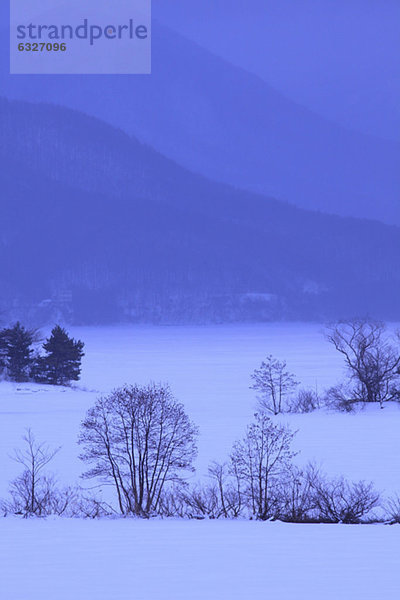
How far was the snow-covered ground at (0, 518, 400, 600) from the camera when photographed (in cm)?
1523

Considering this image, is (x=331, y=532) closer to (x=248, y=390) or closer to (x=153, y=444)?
(x=153, y=444)

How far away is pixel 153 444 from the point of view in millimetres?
29781

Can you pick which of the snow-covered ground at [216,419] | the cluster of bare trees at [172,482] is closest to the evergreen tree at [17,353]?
the snow-covered ground at [216,419]

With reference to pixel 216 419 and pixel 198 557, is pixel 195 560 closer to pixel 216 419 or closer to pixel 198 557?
pixel 198 557

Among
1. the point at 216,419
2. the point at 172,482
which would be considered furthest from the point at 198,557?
the point at 216,419

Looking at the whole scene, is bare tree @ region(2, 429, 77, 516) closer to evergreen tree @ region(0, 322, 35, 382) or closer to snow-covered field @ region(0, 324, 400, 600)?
snow-covered field @ region(0, 324, 400, 600)

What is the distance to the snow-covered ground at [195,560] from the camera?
50.0 ft

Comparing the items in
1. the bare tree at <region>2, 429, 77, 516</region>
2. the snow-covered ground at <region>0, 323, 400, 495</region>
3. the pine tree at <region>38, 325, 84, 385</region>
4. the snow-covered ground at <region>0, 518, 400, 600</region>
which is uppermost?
the pine tree at <region>38, 325, 84, 385</region>

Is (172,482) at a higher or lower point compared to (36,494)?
higher

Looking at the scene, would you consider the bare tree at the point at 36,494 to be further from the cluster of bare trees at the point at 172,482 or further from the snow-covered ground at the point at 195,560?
the snow-covered ground at the point at 195,560

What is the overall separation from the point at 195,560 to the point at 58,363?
4642cm

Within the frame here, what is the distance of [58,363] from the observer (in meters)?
62.7

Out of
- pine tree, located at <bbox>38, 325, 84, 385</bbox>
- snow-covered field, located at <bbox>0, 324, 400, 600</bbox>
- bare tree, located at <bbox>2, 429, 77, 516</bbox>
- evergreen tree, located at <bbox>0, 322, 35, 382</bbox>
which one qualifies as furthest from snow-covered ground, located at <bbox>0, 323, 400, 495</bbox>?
evergreen tree, located at <bbox>0, 322, 35, 382</bbox>

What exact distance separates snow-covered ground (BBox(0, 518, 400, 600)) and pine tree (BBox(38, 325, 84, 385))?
137 ft
